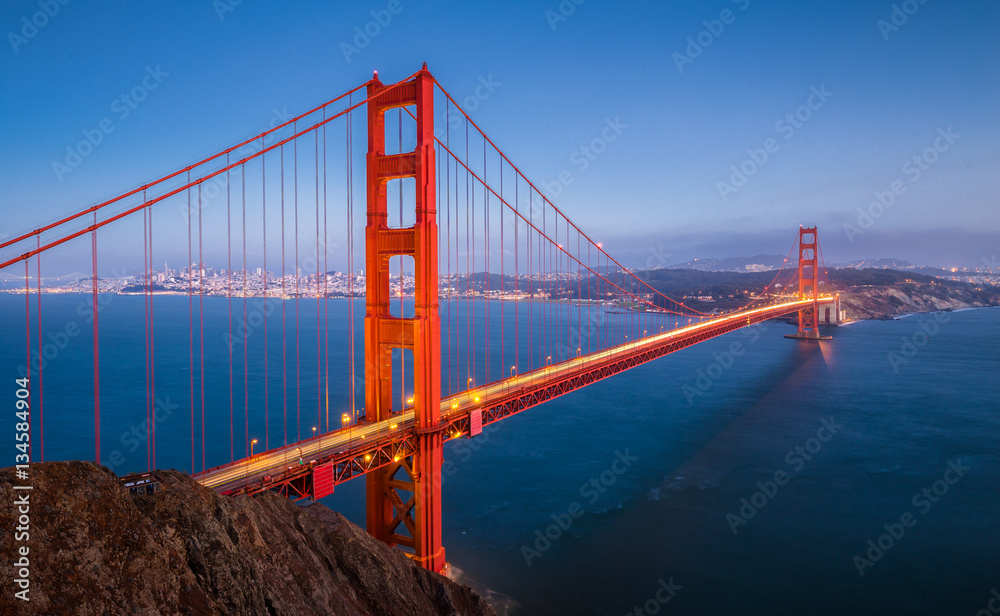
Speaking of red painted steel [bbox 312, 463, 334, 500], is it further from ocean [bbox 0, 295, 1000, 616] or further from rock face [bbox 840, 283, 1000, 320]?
rock face [bbox 840, 283, 1000, 320]

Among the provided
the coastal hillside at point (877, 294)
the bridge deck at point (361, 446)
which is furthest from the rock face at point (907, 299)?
the bridge deck at point (361, 446)

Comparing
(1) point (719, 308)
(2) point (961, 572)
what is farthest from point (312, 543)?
(1) point (719, 308)

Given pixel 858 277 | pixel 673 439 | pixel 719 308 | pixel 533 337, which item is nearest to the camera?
pixel 673 439

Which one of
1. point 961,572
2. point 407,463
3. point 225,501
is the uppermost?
point 225,501

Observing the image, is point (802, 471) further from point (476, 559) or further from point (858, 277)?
point (858, 277)

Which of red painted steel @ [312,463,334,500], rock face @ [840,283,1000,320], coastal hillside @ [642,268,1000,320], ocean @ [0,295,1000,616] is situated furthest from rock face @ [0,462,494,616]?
coastal hillside @ [642,268,1000,320]

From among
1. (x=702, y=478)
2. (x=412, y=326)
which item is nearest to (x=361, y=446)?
(x=412, y=326)
